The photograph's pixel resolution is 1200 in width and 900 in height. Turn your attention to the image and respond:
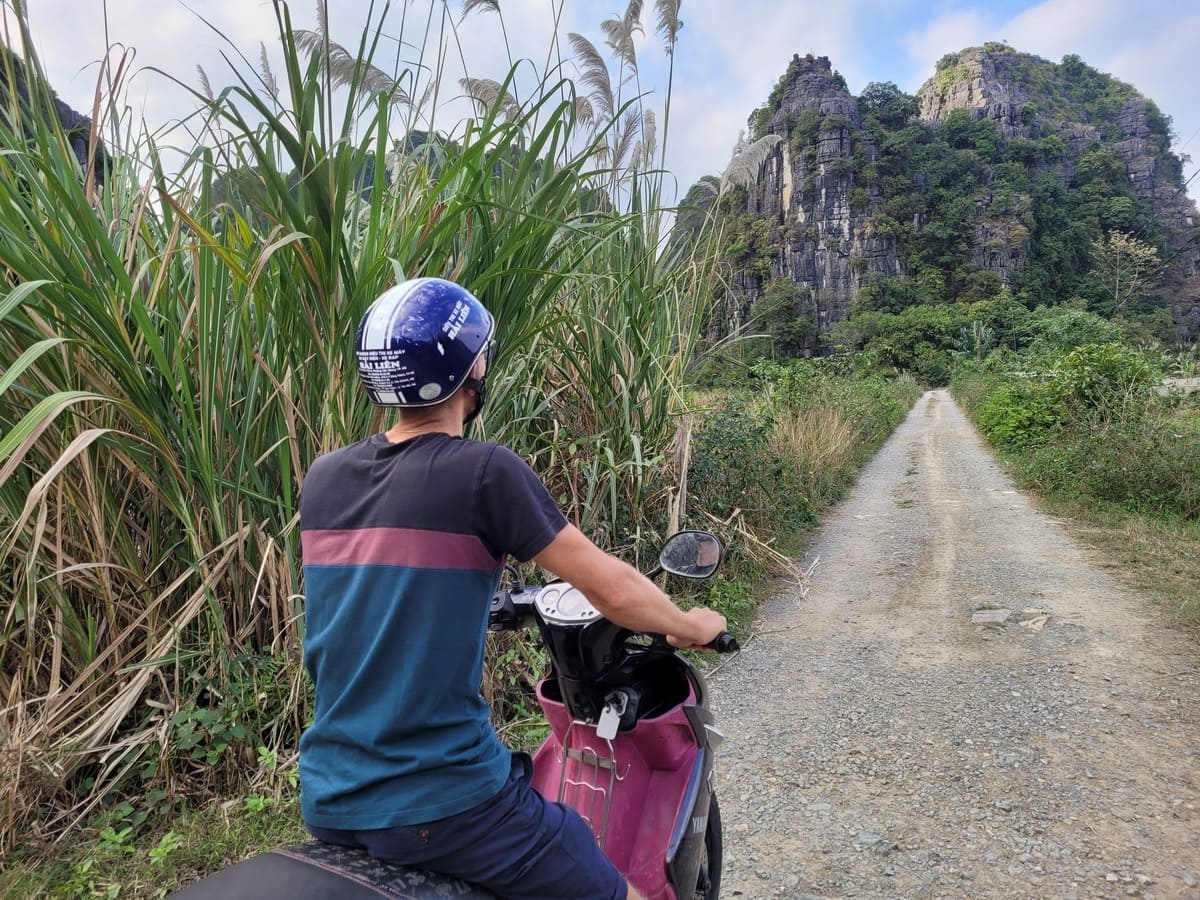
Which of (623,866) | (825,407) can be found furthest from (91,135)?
(825,407)

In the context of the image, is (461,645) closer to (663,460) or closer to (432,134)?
(432,134)

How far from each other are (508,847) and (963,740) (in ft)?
8.76

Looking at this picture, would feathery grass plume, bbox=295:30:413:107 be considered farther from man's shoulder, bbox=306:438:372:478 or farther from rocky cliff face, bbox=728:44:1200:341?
rocky cliff face, bbox=728:44:1200:341

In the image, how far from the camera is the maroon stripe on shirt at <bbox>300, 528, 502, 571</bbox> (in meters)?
0.99

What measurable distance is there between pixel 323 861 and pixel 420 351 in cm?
72

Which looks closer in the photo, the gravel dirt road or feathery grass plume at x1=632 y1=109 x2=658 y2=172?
the gravel dirt road

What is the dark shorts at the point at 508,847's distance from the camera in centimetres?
99

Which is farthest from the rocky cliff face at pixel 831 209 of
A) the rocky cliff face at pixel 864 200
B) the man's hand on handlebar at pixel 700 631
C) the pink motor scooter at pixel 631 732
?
the man's hand on handlebar at pixel 700 631

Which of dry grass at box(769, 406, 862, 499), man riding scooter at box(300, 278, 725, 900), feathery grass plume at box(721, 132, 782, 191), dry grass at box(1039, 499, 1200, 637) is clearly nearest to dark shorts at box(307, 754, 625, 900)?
man riding scooter at box(300, 278, 725, 900)

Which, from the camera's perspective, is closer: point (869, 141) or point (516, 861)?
point (516, 861)

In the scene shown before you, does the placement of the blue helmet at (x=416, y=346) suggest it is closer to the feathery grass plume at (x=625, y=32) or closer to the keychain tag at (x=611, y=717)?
the keychain tag at (x=611, y=717)

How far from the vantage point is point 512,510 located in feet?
3.30

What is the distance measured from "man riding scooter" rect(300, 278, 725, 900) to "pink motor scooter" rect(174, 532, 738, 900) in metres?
0.30

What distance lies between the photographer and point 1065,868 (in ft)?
7.17
